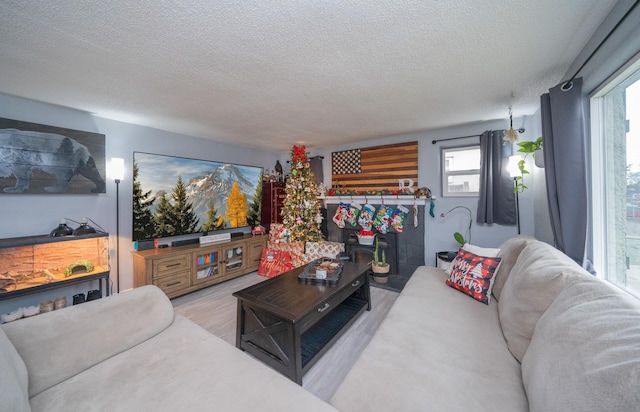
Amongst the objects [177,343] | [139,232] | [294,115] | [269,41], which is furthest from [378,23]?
[139,232]

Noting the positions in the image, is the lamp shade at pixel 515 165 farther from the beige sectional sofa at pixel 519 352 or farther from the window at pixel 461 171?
the beige sectional sofa at pixel 519 352

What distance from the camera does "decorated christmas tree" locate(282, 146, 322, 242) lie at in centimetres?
389

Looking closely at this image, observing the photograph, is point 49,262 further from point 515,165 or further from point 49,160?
point 515,165

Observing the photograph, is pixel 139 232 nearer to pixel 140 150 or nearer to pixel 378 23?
pixel 140 150

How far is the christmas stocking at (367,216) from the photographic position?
3.80 metres

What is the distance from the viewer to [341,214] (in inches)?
159

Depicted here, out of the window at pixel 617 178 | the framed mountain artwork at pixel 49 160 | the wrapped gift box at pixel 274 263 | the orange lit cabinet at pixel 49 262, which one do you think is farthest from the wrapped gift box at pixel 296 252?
the window at pixel 617 178

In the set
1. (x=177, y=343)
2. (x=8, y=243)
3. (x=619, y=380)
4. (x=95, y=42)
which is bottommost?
(x=177, y=343)

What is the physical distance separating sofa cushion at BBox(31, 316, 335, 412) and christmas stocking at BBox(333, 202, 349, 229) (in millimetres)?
2901

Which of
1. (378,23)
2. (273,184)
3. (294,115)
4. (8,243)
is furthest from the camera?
(273,184)

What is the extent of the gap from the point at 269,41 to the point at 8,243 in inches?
115

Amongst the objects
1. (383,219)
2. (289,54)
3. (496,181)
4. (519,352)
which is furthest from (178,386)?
(496,181)

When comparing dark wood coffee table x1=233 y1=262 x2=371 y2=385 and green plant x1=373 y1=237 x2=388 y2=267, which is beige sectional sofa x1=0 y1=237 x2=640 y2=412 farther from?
green plant x1=373 y1=237 x2=388 y2=267

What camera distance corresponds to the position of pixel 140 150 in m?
3.08
